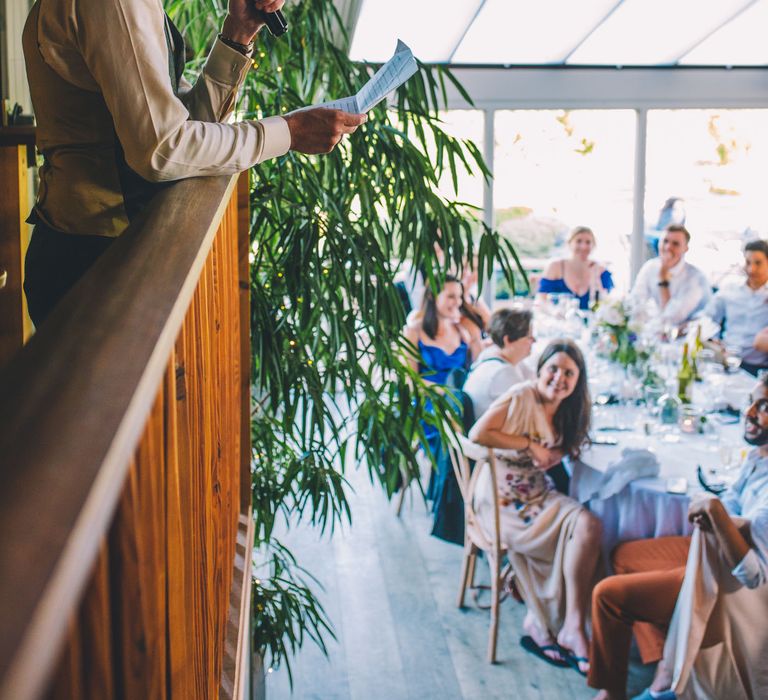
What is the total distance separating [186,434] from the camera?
82 cm

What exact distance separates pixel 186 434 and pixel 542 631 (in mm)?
3210

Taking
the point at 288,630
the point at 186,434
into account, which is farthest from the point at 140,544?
the point at 288,630

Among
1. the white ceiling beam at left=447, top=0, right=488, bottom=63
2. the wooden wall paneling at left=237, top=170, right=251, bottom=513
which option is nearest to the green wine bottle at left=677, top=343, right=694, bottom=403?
the wooden wall paneling at left=237, top=170, right=251, bottom=513

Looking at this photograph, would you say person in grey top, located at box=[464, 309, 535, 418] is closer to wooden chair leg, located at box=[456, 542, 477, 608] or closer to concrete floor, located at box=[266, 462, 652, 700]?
wooden chair leg, located at box=[456, 542, 477, 608]

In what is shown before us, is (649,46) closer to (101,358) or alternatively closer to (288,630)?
(288,630)

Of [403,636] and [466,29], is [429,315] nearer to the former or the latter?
[403,636]

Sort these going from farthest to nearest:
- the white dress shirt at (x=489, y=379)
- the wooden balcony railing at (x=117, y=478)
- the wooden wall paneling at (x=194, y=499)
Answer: the white dress shirt at (x=489, y=379) → the wooden wall paneling at (x=194, y=499) → the wooden balcony railing at (x=117, y=478)

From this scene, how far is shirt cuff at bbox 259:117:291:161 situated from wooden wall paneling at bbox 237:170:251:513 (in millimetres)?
422

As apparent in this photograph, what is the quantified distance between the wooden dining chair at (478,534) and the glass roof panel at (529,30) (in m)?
3.71

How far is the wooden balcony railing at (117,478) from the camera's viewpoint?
1.05ft

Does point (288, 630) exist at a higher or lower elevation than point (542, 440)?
lower

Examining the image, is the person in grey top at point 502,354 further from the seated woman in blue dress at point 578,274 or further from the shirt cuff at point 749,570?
the seated woman in blue dress at point 578,274

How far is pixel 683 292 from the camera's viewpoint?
20.0ft

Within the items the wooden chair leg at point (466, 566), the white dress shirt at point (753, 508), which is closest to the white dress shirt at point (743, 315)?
the wooden chair leg at point (466, 566)
